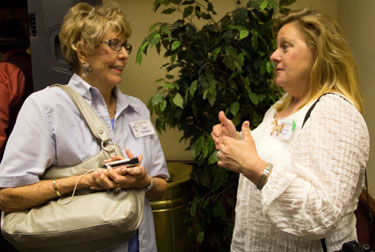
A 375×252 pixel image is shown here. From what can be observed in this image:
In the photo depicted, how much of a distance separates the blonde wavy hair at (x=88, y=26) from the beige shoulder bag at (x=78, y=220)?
1.50 feet

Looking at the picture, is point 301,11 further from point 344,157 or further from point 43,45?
point 43,45

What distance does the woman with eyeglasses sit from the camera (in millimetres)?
1201

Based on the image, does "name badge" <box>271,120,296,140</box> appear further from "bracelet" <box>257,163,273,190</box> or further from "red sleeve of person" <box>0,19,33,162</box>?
"red sleeve of person" <box>0,19,33,162</box>

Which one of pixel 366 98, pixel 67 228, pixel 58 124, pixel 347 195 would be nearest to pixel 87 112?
pixel 58 124

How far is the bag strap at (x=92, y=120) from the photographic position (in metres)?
1.27

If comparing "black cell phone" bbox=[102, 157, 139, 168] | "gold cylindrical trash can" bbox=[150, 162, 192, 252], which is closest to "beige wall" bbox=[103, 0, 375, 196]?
"gold cylindrical trash can" bbox=[150, 162, 192, 252]

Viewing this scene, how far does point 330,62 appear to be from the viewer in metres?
1.17

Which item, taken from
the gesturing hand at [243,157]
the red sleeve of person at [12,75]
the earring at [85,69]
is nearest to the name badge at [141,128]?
the earring at [85,69]

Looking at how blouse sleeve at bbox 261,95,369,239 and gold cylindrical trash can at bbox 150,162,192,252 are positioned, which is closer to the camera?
blouse sleeve at bbox 261,95,369,239

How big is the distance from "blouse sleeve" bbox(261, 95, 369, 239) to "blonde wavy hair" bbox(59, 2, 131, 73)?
0.88m

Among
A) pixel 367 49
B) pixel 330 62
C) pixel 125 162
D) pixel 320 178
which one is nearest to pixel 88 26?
pixel 125 162

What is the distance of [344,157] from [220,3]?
2.25 meters

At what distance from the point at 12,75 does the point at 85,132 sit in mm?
987

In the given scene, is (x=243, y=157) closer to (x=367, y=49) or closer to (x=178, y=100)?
(x=178, y=100)
